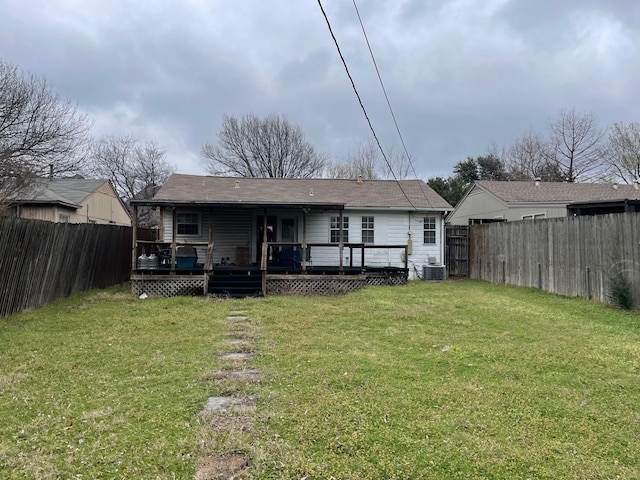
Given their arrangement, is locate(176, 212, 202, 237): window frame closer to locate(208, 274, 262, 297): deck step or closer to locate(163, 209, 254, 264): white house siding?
locate(163, 209, 254, 264): white house siding

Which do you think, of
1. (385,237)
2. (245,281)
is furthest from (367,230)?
(245,281)

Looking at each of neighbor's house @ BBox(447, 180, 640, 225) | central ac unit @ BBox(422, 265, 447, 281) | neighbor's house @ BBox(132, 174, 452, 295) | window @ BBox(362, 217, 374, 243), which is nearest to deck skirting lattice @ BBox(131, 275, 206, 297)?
neighbor's house @ BBox(132, 174, 452, 295)

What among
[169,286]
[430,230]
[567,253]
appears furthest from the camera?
[430,230]

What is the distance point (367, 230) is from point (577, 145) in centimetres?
2472

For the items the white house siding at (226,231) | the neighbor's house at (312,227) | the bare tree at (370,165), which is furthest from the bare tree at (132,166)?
the white house siding at (226,231)

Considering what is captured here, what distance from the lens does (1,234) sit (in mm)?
7602

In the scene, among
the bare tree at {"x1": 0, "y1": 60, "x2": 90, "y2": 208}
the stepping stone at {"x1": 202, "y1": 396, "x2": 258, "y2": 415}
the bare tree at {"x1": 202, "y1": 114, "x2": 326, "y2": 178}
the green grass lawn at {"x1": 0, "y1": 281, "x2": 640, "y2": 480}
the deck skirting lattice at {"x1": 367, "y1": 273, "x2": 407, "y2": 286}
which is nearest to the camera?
the green grass lawn at {"x1": 0, "y1": 281, "x2": 640, "y2": 480}

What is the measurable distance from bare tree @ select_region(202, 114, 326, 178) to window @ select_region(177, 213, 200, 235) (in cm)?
1876

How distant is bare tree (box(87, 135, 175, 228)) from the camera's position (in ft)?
124

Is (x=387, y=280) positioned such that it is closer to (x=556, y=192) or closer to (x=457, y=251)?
(x=457, y=251)

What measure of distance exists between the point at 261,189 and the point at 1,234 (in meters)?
10.4

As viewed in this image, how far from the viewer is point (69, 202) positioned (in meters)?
18.4

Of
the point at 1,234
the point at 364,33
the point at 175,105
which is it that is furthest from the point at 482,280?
the point at 175,105

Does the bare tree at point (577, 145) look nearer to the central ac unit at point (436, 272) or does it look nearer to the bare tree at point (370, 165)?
the bare tree at point (370, 165)
